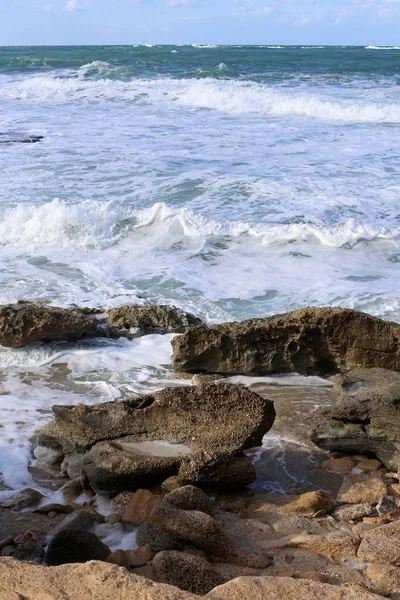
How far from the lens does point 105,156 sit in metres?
13.5

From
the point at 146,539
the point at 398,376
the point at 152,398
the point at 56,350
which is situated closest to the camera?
the point at 146,539

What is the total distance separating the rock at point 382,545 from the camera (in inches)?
111

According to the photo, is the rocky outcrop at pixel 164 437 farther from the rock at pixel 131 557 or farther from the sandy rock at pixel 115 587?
the sandy rock at pixel 115 587

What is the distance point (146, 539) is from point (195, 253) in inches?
231

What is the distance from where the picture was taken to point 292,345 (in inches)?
203

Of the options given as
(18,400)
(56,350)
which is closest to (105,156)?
(56,350)

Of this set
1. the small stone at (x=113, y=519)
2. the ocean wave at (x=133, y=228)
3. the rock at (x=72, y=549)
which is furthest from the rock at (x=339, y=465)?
the ocean wave at (x=133, y=228)

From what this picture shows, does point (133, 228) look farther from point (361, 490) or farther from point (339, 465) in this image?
point (361, 490)

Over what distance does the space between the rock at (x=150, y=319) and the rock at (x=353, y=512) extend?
2.86m

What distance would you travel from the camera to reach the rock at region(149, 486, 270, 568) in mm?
2902

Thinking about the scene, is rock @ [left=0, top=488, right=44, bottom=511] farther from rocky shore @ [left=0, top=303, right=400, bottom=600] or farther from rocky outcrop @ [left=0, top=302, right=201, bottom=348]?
rocky outcrop @ [left=0, top=302, right=201, bottom=348]

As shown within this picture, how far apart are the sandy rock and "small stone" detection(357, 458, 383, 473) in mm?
1598

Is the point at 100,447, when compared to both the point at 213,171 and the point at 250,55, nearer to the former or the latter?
the point at 213,171

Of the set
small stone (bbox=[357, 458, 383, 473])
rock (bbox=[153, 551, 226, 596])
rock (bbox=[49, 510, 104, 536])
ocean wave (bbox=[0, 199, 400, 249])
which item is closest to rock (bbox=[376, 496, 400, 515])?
small stone (bbox=[357, 458, 383, 473])
